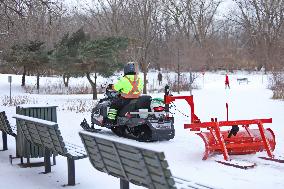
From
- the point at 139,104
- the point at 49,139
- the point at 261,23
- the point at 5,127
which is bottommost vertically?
the point at 5,127

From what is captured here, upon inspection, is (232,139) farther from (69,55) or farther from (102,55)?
(69,55)

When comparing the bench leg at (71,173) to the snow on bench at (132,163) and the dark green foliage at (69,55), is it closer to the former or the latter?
the snow on bench at (132,163)

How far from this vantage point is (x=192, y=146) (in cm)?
1127

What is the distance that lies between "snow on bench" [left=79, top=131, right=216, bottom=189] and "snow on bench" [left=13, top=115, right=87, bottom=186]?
83 centimetres

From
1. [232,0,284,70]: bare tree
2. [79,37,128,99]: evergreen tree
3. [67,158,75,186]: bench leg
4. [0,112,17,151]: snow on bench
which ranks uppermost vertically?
[232,0,284,70]: bare tree

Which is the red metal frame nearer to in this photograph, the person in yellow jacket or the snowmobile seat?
the snowmobile seat

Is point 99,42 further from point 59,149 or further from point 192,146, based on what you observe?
point 59,149

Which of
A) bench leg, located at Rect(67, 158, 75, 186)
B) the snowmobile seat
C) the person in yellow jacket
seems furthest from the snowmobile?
bench leg, located at Rect(67, 158, 75, 186)

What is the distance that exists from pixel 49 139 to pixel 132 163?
2.61 meters

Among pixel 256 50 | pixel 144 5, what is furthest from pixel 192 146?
pixel 256 50

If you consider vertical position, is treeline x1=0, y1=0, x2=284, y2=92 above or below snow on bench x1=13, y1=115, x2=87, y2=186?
above

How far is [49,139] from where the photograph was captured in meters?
7.55

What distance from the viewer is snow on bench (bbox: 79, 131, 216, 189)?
15.3 ft

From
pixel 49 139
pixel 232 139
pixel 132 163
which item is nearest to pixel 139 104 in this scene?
pixel 232 139
